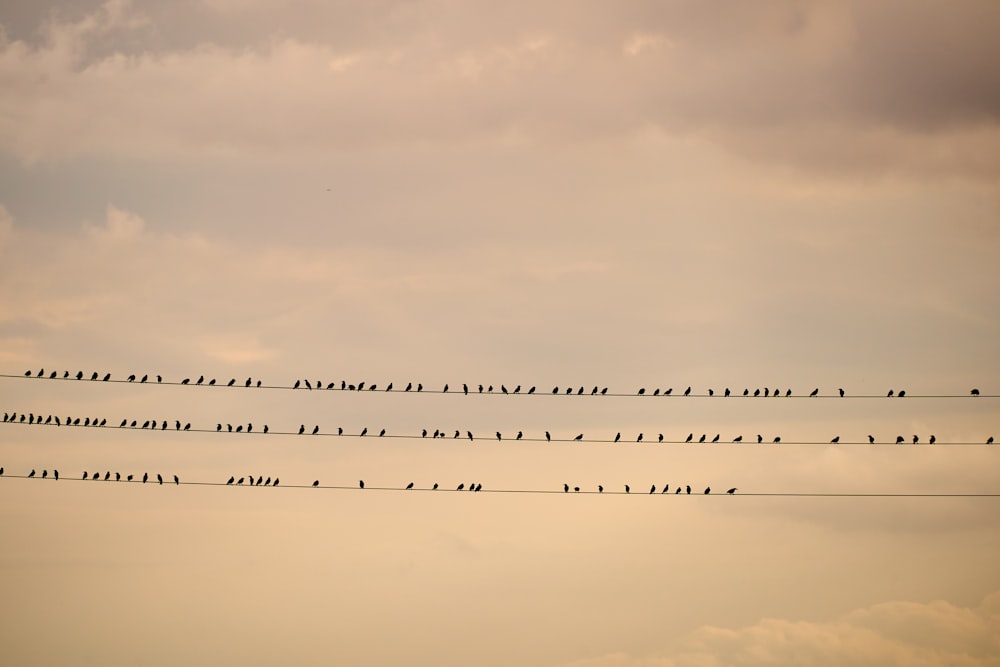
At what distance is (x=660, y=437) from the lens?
255 feet

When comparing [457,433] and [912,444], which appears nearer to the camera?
[912,444]

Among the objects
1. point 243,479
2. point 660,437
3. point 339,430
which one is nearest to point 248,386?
point 339,430

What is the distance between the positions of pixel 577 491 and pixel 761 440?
18404mm

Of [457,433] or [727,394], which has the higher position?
[457,433]

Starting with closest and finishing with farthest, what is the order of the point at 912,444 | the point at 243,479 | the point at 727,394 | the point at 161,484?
the point at 727,394 → the point at 912,444 → the point at 161,484 → the point at 243,479

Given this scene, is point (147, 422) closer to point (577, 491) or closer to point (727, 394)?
point (577, 491)

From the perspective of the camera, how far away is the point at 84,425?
83.1 meters

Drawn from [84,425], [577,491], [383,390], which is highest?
[383,390]

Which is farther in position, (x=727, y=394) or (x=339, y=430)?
(x=339, y=430)

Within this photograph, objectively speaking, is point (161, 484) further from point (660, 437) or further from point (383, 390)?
point (660, 437)

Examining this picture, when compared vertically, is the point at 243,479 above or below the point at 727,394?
above

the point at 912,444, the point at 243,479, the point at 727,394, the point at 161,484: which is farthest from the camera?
the point at 243,479

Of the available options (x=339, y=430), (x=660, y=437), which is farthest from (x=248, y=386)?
(x=660, y=437)

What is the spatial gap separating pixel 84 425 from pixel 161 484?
8.21 m
